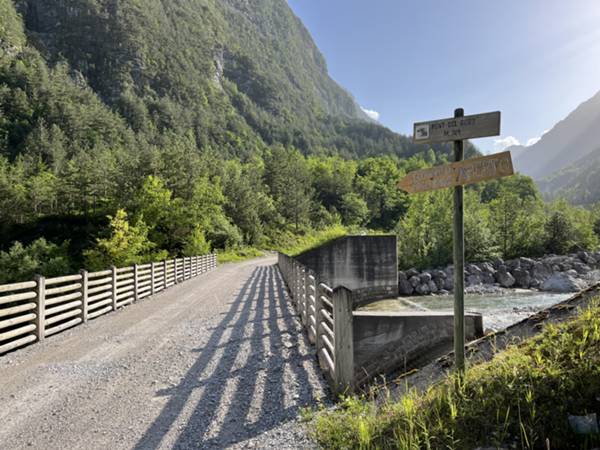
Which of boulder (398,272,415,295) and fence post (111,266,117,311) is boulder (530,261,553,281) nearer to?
boulder (398,272,415,295)

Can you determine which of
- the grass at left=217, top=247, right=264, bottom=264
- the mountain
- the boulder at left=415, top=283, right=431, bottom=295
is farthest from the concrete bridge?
the mountain

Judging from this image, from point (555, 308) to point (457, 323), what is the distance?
2171mm

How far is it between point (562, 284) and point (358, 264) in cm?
1581

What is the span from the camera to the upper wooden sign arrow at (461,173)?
120 inches

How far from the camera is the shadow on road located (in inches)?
130

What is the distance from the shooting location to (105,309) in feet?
30.7

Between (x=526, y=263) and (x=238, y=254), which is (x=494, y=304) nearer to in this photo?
(x=526, y=263)

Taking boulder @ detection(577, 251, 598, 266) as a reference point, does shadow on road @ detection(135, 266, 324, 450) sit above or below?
above

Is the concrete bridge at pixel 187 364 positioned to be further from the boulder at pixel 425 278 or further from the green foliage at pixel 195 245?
the boulder at pixel 425 278

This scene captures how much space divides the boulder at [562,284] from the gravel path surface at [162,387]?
982 inches

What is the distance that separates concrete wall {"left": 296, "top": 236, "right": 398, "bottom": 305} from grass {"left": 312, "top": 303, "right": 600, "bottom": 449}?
57.5ft

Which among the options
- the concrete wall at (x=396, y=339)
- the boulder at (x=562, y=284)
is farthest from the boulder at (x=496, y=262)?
the concrete wall at (x=396, y=339)

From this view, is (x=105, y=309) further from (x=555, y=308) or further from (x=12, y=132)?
(x=12, y=132)

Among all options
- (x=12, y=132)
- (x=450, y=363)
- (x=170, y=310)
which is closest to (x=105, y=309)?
(x=170, y=310)
